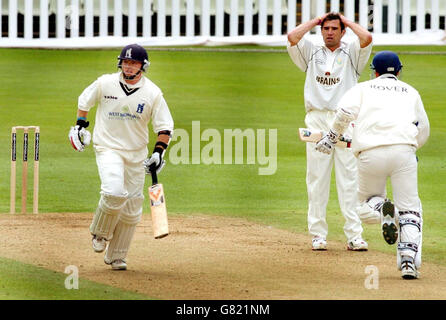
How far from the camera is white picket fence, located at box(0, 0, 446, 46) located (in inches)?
1008

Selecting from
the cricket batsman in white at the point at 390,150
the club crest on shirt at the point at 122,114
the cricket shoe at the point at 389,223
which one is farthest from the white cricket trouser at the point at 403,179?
the club crest on shirt at the point at 122,114

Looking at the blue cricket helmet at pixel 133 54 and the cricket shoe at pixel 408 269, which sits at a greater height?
the blue cricket helmet at pixel 133 54

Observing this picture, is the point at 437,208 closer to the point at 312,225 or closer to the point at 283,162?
the point at 312,225

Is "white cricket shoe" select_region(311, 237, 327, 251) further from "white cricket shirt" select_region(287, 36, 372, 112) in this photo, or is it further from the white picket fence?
the white picket fence

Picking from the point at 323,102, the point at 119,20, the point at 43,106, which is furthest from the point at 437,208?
the point at 119,20

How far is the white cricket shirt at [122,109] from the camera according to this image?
7.96m

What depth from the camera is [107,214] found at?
25.7 feet

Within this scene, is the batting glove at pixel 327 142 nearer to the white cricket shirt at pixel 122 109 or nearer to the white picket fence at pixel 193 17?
the white cricket shirt at pixel 122 109

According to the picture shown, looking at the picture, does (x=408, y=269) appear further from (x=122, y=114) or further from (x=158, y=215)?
(x=122, y=114)

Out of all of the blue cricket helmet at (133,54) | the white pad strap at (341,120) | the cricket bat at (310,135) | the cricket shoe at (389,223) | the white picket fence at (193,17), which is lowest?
the cricket shoe at (389,223)

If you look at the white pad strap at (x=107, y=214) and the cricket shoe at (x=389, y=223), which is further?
the white pad strap at (x=107, y=214)

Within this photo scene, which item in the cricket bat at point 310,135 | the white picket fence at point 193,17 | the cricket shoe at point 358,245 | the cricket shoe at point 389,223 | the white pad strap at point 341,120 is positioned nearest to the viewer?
the cricket shoe at point 389,223

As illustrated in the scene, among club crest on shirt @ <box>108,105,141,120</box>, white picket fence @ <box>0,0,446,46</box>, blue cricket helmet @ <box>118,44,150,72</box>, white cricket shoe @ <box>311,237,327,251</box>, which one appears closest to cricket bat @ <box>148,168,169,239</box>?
club crest on shirt @ <box>108,105,141,120</box>

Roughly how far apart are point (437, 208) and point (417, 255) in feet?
12.9
